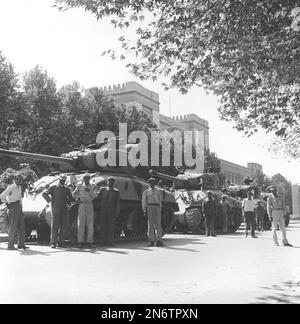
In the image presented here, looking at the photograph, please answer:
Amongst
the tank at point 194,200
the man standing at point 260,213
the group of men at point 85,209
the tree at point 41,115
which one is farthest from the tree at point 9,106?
the group of men at point 85,209

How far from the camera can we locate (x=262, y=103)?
12633 mm

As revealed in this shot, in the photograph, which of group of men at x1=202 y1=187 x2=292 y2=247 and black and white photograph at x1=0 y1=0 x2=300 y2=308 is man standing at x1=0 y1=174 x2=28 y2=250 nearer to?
black and white photograph at x1=0 y1=0 x2=300 y2=308

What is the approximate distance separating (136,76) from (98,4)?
207 centimetres

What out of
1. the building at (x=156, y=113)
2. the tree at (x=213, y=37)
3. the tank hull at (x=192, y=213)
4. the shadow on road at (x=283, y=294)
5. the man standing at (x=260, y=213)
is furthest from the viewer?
the building at (x=156, y=113)

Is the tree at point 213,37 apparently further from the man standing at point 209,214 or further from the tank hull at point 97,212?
the man standing at point 209,214

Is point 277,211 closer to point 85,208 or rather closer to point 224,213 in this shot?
point 85,208

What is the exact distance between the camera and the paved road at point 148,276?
604cm

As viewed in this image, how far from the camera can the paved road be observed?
19.8ft

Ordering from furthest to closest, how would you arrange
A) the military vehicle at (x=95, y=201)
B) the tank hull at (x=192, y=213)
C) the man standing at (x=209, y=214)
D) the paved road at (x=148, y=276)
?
the tank hull at (x=192, y=213) → the man standing at (x=209, y=214) → the military vehicle at (x=95, y=201) → the paved road at (x=148, y=276)

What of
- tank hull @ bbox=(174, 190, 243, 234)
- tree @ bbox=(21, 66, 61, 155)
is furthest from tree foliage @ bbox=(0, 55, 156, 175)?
tank hull @ bbox=(174, 190, 243, 234)

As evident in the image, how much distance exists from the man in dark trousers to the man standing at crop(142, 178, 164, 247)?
0.80m

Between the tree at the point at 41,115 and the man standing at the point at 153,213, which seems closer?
the man standing at the point at 153,213

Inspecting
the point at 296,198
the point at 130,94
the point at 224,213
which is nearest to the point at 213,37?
the point at 224,213

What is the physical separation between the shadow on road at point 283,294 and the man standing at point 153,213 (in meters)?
6.19
